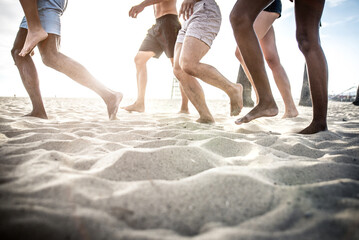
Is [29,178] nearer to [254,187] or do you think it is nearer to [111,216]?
[111,216]

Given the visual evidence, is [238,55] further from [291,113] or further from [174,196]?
[174,196]

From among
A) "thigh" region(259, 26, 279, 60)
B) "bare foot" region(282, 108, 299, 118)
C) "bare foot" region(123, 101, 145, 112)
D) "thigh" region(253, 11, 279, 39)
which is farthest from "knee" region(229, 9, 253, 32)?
"bare foot" region(123, 101, 145, 112)

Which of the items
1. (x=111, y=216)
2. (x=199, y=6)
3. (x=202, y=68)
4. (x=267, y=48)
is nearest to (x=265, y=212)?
(x=111, y=216)

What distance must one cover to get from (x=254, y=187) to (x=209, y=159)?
344 millimetres

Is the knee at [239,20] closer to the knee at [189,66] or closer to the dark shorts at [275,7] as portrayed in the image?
the knee at [189,66]

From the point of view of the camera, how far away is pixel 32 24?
2.05m

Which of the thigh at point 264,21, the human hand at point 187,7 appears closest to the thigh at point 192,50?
the human hand at point 187,7

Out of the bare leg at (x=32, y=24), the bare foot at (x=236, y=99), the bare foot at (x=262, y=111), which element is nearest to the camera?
the bare foot at (x=262, y=111)

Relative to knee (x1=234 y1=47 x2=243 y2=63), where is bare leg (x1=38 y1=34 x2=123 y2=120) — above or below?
below

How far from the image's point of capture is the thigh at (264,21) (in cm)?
251

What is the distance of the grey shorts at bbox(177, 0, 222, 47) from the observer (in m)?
2.04

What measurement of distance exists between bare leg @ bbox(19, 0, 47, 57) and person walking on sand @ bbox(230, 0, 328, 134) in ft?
6.30

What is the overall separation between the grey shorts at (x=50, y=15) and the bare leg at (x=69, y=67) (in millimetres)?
78

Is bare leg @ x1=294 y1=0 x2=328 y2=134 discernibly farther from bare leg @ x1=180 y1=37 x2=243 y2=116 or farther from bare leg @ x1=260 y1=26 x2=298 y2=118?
bare leg @ x1=260 y1=26 x2=298 y2=118
